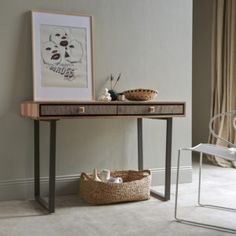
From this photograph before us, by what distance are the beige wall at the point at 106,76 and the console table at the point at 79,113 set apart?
16 cm

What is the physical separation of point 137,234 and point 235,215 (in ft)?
2.60

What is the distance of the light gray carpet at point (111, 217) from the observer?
2.37 metres

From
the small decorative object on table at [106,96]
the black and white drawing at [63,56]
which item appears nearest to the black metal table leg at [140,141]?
the small decorative object on table at [106,96]

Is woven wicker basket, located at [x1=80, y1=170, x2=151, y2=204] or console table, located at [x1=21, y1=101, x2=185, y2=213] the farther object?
woven wicker basket, located at [x1=80, y1=170, x2=151, y2=204]

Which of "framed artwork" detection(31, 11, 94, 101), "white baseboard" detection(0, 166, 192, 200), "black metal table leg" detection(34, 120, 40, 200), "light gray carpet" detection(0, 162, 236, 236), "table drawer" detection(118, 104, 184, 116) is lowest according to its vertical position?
"light gray carpet" detection(0, 162, 236, 236)

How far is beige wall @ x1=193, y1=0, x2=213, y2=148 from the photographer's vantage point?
18.0 feet

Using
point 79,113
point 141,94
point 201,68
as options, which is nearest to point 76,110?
point 79,113

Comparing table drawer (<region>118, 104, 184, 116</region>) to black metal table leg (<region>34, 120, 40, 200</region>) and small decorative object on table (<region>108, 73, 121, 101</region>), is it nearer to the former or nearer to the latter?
small decorative object on table (<region>108, 73, 121, 101</region>)

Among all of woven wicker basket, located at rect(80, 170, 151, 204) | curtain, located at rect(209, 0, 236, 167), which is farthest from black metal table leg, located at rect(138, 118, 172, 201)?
curtain, located at rect(209, 0, 236, 167)

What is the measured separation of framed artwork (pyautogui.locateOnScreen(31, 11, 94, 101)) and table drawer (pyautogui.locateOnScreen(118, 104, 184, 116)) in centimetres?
50

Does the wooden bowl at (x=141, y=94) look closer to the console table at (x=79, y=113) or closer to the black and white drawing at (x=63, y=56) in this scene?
the console table at (x=79, y=113)

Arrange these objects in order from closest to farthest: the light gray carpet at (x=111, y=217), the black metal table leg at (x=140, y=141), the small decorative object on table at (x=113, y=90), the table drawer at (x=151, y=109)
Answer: the light gray carpet at (x=111, y=217), the table drawer at (x=151, y=109), the small decorative object on table at (x=113, y=90), the black metal table leg at (x=140, y=141)

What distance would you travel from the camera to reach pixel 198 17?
5.67 meters

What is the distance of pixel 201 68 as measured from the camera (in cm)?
562
